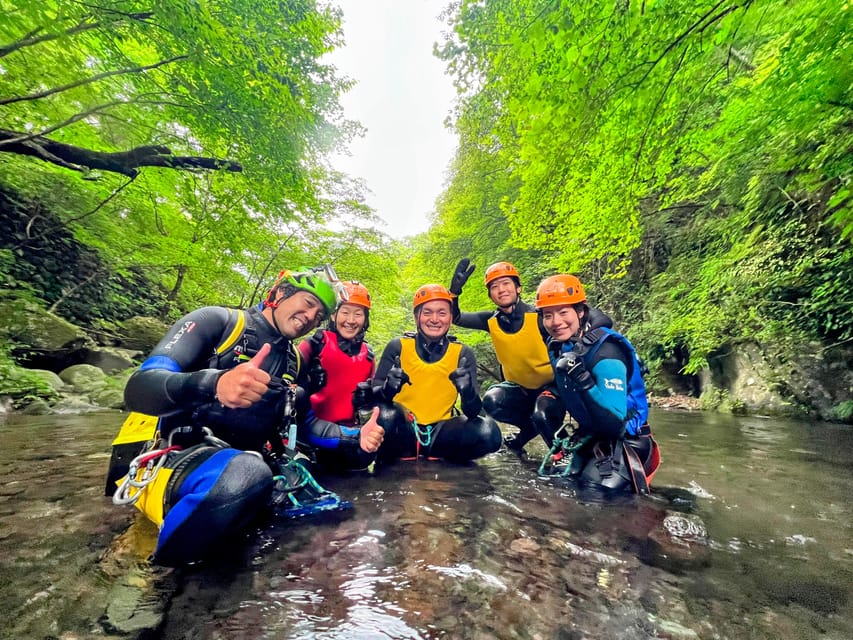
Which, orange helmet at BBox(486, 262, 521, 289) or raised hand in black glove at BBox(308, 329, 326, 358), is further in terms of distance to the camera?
orange helmet at BBox(486, 262, 521, 289)

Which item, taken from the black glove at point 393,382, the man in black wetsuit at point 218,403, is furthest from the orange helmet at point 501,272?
the man in black wetsuit at point 218,403

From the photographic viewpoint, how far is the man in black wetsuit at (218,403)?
1883mm

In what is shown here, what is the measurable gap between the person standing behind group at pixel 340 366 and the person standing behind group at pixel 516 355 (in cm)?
131

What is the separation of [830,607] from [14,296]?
51.9 ft

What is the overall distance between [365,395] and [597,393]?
2486 mm

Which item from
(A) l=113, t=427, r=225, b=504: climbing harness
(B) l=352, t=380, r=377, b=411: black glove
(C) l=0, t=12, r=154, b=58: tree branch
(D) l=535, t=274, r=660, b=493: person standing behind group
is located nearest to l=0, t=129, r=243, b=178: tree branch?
(C) l=0, t=12, r=154, b=58: tree branch

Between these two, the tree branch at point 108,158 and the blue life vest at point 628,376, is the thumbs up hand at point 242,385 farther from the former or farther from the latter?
the tree branch at point 108,158

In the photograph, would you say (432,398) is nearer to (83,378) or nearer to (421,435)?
(421,435)

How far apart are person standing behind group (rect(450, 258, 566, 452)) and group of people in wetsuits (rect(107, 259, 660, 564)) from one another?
2cm

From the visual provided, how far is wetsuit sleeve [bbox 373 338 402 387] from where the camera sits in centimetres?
441

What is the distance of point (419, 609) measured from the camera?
1.51 m

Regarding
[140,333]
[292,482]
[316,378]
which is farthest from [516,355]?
[140,333]

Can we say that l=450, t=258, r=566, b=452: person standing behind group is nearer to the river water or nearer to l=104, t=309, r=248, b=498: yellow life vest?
the river water

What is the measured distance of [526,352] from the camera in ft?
15.7
